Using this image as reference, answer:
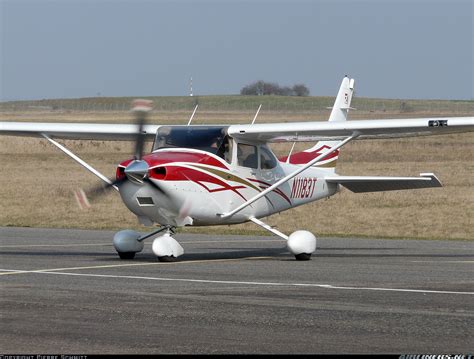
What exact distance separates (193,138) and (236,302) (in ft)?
21.5

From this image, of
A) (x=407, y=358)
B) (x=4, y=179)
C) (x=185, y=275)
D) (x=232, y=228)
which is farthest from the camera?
(x=4, y=179)

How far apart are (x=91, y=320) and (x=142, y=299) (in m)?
1.89

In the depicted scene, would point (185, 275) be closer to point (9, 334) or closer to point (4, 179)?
point (9, 334)

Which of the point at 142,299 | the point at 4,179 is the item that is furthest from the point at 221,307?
the point at 4,179

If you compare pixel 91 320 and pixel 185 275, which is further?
pixel 185 275

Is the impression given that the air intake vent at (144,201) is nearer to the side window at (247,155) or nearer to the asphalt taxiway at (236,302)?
the asphalt taxiway at (236,302)

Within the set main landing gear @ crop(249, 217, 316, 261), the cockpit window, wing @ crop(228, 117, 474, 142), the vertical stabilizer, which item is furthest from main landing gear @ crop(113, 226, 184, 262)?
the vertical stabilizer

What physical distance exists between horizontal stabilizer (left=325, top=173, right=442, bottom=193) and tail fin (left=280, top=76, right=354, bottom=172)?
53cm

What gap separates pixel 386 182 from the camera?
70.8ft

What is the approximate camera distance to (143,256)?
66.7 feet

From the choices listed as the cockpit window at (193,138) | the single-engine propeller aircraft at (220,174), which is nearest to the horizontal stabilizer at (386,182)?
the single-engine propeller aircraft at (220,174)

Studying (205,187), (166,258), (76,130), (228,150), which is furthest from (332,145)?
(166,258)

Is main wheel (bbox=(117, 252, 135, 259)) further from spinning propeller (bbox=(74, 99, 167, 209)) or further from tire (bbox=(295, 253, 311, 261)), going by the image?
tire (bbox=(295, 253, 311, 261))

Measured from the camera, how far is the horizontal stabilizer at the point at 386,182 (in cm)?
2106
